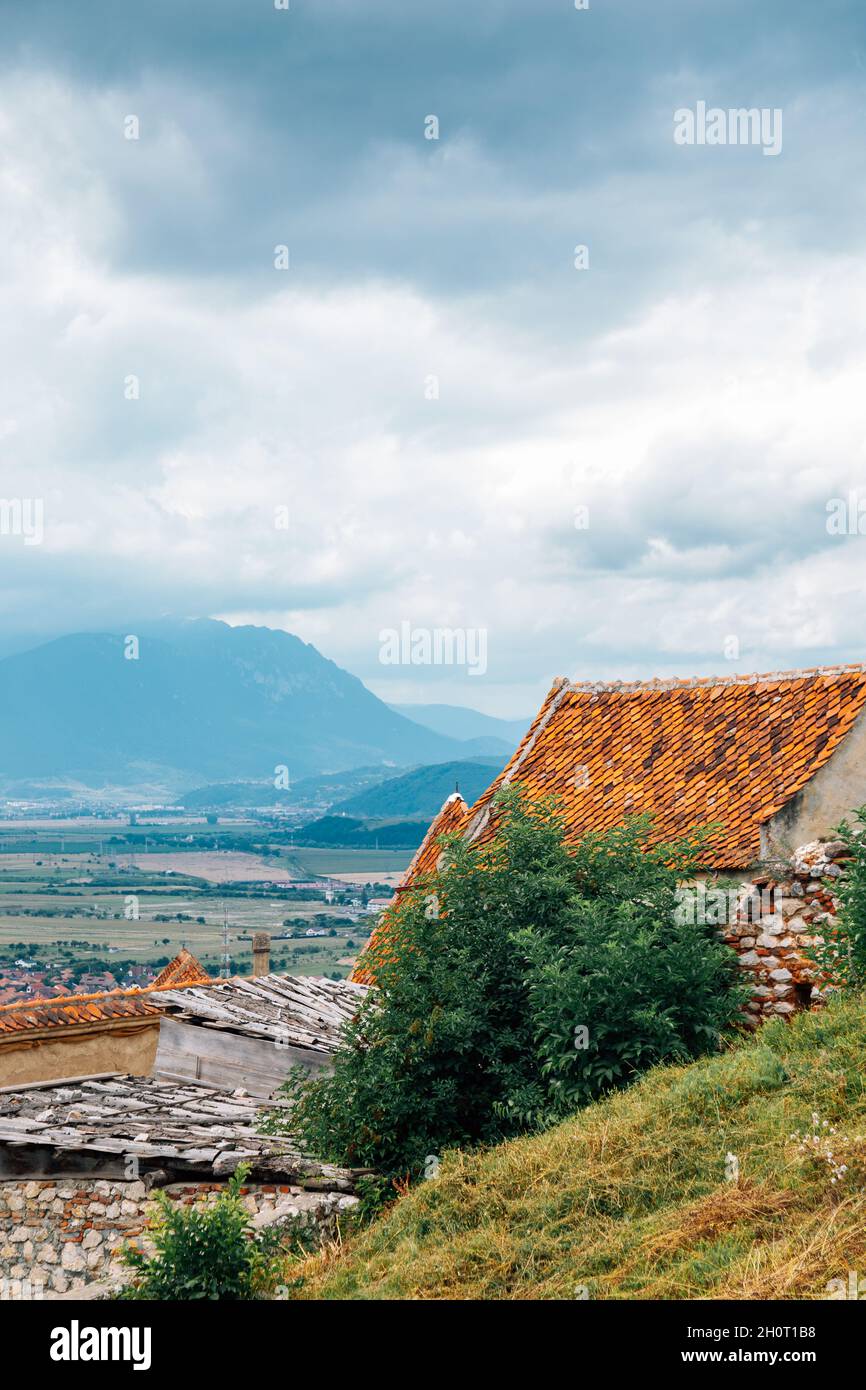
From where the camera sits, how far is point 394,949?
563 inches

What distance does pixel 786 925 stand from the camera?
537 inches

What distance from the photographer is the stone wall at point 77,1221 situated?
11.9 metres

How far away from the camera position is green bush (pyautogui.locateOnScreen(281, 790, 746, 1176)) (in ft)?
40.4

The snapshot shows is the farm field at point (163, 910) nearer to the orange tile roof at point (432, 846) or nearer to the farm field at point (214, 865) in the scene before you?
the farm field at point (214, 865)

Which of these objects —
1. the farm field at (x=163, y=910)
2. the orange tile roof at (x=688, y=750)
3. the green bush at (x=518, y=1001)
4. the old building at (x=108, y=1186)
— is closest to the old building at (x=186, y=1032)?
the green bush at (x=518, y=1001)

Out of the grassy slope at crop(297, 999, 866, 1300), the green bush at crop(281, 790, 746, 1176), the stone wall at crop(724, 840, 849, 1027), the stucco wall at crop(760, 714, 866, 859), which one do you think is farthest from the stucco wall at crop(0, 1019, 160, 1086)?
the stucco wall at crop(760, 714, 866, 859)

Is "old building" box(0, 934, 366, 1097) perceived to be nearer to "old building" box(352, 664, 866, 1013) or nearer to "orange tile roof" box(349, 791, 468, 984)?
"orange tile roof" box(349, 791, 468, 984)

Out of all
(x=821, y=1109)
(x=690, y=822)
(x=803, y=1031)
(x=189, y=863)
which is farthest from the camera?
(x=189, y=863)

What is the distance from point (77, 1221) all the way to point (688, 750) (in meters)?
10.2

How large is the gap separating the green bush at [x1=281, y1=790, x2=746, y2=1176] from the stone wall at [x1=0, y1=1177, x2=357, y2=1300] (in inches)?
44.4
